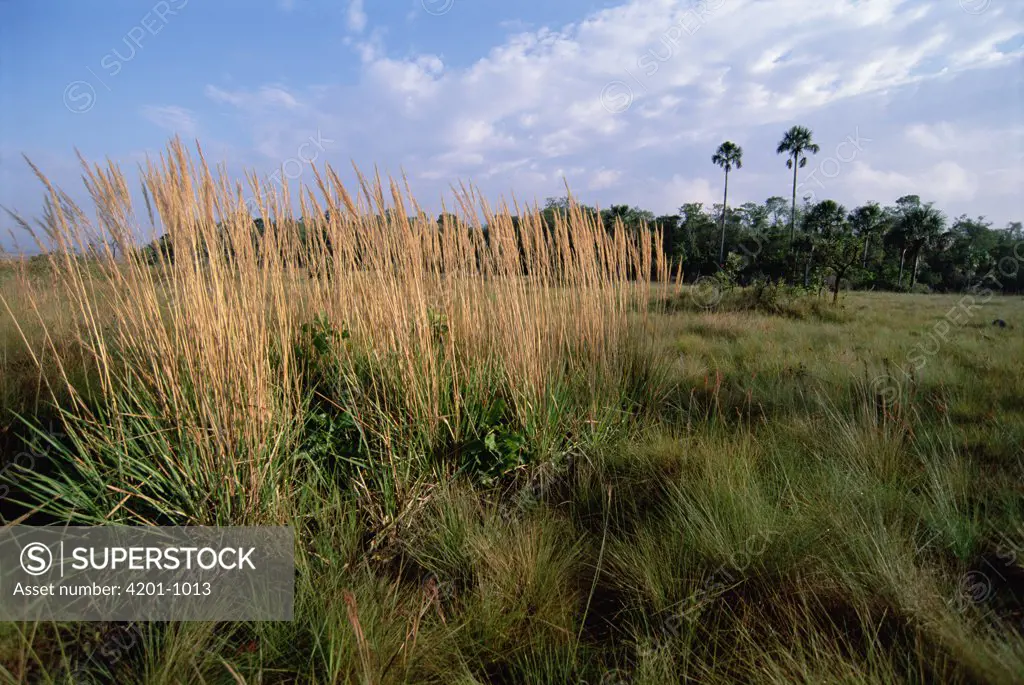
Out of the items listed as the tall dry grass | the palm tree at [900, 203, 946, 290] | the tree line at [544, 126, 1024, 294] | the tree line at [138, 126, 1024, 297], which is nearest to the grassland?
the tall dry grass

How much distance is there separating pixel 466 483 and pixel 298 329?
137 centimetres

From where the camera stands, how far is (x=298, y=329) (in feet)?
9.38

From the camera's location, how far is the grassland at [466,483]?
58.9 inches

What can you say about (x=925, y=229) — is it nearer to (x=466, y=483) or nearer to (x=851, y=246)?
(x=851, y=246)

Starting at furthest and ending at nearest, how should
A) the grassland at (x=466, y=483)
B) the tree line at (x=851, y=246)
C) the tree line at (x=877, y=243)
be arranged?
the tree line at (x=877, y=243) < the tree line at (x=851, y=246) < the grassland at (x=466, y=483)

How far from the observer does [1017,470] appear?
245cm

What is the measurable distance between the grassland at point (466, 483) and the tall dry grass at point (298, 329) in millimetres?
18

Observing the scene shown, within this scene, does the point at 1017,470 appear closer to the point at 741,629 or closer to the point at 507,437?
the point at 741,629

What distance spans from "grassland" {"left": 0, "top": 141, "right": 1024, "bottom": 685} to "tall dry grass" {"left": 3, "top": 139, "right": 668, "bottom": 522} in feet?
0.06

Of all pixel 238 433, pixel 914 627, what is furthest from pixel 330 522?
pixel 914 627

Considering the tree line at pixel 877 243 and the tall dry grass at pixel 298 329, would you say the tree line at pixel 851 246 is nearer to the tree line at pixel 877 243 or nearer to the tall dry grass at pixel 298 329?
the tree line at pixel 877 243

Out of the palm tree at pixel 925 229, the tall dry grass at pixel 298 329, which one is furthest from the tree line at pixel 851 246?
the tall dry grass at pixel 298 329

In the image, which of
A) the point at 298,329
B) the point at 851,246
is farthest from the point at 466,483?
the point at 851,246

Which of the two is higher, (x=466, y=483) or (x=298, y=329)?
(x=298, y=329)
